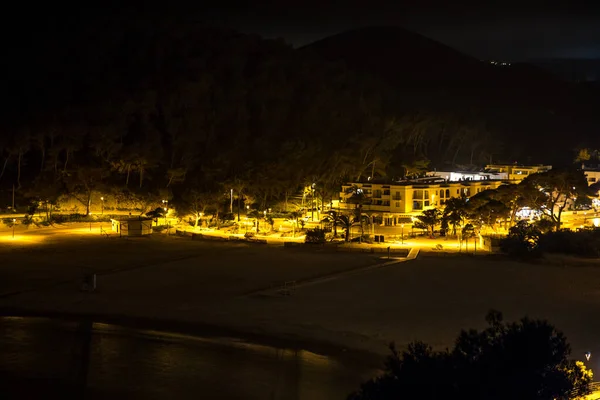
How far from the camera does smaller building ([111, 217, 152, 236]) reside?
33031 millimetres

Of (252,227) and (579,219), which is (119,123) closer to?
(252,227)

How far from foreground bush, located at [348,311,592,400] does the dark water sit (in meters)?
4.34

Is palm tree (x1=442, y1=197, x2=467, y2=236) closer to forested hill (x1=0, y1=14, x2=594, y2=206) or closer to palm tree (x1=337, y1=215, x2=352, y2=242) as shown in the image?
palm tree (x1=337, y1=215, x2=352, y2=242)

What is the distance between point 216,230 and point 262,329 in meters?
19.3

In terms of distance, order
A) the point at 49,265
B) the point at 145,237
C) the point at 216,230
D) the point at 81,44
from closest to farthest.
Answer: the point at 49,265, the point at 145,237, the point at 216,230, the point at 81,44

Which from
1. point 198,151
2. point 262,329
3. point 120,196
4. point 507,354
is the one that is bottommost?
point 262,329

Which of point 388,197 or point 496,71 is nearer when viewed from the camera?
point 388,197

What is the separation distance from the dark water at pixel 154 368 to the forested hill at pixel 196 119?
24131 millimetres

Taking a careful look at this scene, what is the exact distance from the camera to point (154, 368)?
46.4 ft

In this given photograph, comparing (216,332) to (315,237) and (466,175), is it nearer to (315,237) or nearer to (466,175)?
(315,237)

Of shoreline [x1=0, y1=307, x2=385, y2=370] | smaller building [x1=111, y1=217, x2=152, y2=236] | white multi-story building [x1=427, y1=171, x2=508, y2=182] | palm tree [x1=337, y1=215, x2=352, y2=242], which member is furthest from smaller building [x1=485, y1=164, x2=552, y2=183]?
shoreline [x1=0, y1=307, x2=385, y2=370]

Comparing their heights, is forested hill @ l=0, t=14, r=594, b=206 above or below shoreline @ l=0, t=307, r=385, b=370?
above

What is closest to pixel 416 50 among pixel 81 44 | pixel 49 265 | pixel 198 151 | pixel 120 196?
pixel 81 44

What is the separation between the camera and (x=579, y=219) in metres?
38.4
